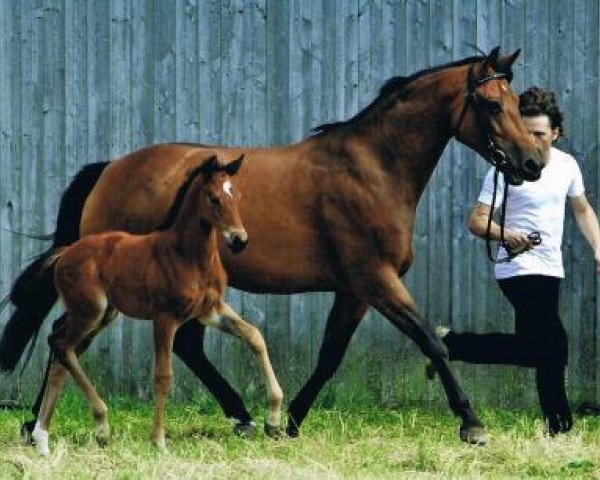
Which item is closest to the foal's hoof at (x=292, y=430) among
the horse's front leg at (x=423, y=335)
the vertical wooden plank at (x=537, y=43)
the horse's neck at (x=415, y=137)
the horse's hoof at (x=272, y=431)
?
the horse's hoof at (x=272, y=431)

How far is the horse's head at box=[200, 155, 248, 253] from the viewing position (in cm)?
818

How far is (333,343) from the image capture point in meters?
9.45

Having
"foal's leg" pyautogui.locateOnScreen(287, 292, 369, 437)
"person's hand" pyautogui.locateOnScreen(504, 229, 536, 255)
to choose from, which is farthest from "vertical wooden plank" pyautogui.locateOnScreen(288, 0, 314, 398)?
"person's hand" pyautogui.locateOnScreen(504, 229, 536, 255)

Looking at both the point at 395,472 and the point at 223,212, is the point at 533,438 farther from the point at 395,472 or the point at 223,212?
the point at 223,212

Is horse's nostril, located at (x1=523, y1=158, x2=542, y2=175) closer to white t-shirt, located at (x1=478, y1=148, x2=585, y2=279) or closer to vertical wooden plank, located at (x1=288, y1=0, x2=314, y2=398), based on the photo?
white t-shirt, located at (x1=478, y1=148, x2=585, y2=279)

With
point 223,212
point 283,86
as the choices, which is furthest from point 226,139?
point 223,212

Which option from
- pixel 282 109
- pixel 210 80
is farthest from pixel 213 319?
pixel 210 80

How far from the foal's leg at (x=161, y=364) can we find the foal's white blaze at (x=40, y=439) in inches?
20.7

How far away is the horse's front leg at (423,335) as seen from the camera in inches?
347

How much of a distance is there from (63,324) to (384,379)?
2481 millimetres

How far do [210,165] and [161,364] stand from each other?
3.18 ft

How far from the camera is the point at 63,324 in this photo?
8953 mm

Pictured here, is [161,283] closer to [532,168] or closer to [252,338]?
[252,338]

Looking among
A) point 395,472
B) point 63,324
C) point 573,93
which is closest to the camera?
point 395,472
